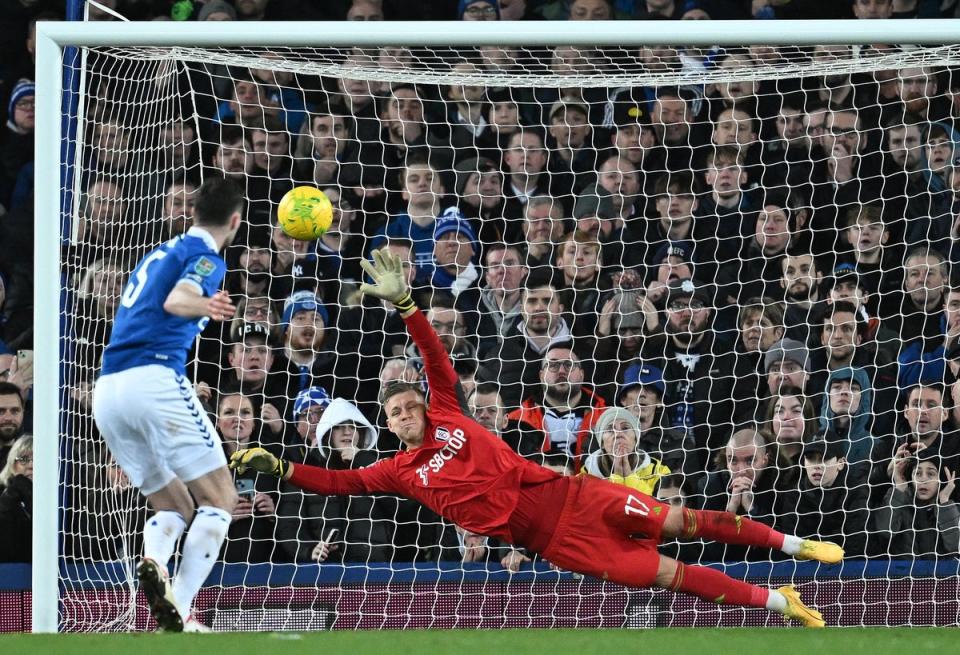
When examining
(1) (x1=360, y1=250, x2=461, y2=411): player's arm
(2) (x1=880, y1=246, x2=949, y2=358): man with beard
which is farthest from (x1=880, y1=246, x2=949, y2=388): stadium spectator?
(1) (x1=360, y1=250, x2=461, y2=411): player's arm

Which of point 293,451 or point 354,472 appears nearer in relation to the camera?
point 354,472

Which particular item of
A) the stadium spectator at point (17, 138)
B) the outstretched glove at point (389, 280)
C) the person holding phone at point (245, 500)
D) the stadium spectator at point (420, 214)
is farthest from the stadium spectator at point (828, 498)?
the stadium spectator at point (17, 138)

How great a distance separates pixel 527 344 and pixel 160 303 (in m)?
2.53

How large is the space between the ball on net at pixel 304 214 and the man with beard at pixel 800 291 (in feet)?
8.61

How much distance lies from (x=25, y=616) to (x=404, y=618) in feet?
5.77

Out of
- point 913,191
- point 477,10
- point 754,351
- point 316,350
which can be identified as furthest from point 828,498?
point 477,10

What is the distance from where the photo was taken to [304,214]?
5.47m

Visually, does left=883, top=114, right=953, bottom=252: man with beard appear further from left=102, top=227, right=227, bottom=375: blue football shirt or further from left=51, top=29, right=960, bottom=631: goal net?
left=102, top=227, right=227, bottom=375: blue football shirt

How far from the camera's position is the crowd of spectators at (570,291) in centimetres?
670

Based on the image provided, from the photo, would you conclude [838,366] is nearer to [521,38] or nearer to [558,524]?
[558,524]

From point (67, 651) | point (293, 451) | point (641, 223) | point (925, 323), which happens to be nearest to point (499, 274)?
point (641, 223)

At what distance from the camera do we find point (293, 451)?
Result: 6883mm

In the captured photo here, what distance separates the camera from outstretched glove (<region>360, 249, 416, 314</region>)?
18.1 feet

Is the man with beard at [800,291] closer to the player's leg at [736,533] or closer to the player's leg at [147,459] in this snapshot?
the player's leg at [736,533]
